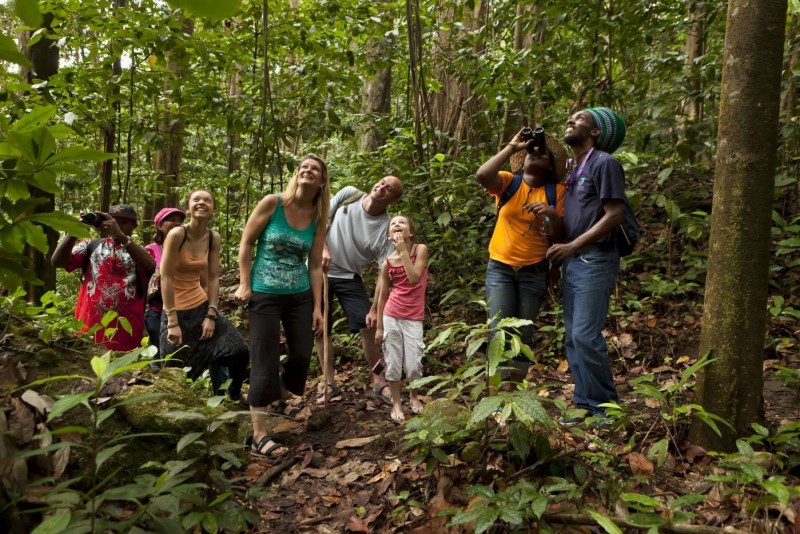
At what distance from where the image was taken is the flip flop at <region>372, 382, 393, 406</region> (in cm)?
462

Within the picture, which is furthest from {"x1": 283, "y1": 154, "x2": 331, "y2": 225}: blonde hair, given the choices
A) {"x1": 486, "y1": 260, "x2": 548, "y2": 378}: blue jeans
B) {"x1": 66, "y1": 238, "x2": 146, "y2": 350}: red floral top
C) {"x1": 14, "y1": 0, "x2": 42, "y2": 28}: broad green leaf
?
{"x1": 14, "y1": 0, "x2": 42, "y2": 28}: broad green leaf

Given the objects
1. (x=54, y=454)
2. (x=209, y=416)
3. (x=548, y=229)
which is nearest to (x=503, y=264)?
(x=548, y=229)

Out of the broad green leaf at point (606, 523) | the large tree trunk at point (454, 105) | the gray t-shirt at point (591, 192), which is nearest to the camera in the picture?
the broad green leaf at point (606, 523)

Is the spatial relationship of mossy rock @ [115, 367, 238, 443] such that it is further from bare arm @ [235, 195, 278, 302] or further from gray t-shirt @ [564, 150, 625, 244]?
gray t-shirt @ [564, 150, 625, 244]

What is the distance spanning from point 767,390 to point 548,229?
2.26 metres

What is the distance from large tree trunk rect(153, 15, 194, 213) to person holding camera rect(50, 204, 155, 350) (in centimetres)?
252

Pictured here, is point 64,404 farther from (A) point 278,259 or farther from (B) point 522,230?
(B) point 522,230

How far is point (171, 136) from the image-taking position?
23.0ft

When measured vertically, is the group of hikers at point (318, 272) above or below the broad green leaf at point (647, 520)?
above

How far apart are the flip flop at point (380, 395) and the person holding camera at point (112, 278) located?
207cm

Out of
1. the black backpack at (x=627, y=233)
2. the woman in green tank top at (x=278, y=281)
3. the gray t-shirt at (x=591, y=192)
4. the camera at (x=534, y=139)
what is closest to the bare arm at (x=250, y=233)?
the woman in green tank top at (x=278, y=281)

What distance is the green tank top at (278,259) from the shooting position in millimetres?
3803

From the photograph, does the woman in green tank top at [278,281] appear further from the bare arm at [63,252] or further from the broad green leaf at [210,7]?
the broad green leaf at [210,7]

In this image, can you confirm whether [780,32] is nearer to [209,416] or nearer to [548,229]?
[548,229]
